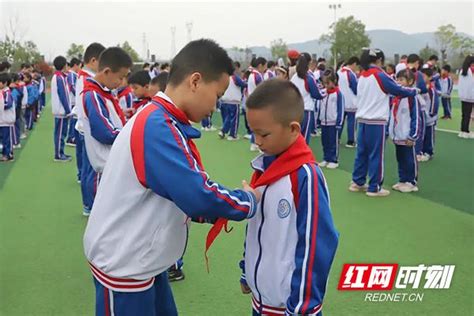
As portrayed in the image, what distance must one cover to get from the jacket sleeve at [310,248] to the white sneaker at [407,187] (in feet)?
15.3

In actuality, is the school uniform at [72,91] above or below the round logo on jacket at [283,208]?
below

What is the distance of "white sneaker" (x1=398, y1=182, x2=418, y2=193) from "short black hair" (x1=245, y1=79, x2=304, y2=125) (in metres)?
4.64

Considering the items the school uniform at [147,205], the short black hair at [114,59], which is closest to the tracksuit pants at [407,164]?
the short black hair at [114,59]

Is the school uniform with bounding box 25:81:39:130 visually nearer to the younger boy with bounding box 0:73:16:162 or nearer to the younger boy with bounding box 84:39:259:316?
the younger boy with bounding box 0:73:16:162

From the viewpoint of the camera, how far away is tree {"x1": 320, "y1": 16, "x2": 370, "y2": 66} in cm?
4094

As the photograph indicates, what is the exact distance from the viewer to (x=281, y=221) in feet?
6.18

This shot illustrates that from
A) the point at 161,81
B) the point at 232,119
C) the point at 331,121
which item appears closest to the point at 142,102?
the point at 161,81

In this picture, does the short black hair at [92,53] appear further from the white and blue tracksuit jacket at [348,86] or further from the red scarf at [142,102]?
the white and blue tracksuit jacket at [348,86]

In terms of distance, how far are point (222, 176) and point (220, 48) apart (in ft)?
17.6

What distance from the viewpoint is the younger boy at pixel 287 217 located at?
5.97 ft

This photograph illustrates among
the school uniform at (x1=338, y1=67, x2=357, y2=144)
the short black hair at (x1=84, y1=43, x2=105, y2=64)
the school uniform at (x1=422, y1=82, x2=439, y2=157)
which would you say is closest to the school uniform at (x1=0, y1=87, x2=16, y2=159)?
the short black hair at (x1=84, y1=43, x2=105, y2=64)

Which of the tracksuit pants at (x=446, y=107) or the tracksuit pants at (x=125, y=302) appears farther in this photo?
the tracksuit pants at (x=446, y=107)

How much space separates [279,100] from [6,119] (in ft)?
25.4

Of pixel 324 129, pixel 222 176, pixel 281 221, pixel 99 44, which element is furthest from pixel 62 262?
pixel 324 129
